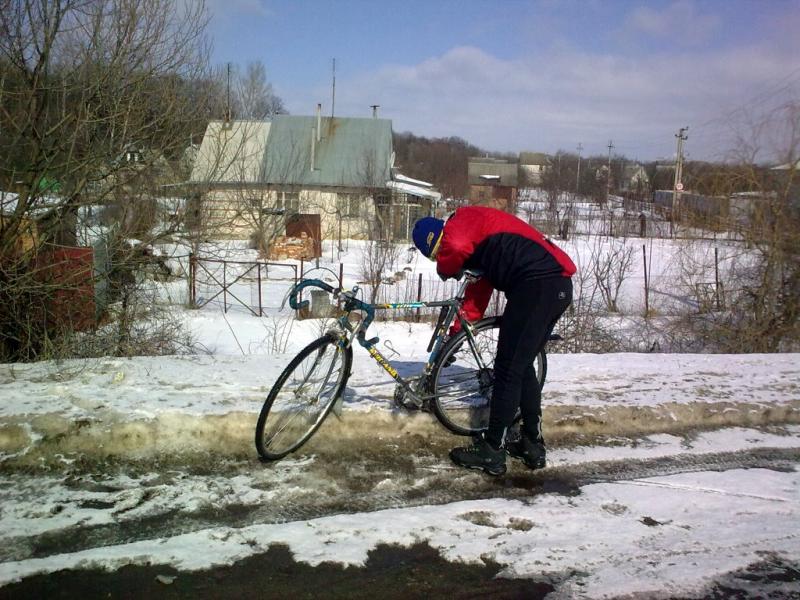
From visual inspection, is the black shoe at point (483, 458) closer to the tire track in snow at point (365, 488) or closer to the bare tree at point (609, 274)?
the tire track in snow at point (365, 488)

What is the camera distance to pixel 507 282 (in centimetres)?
422

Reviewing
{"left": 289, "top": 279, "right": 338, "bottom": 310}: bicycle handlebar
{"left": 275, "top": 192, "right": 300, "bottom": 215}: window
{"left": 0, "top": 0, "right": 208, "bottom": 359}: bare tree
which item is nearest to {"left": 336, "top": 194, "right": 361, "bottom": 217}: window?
{"left": 275, "top": 192, "right": 300, "bottom": 215}: window

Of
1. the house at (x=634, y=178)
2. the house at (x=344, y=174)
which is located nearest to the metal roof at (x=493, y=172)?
the house at (x=634, y=178)

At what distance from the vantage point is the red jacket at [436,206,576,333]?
4.16m

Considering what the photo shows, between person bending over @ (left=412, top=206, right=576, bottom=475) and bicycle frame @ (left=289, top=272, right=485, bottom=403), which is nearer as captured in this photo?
person bending over @ (left=412, top=206, right=576, bottom=475)

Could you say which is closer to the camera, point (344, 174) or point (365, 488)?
point (365, 488)

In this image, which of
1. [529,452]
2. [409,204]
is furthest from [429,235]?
[409,204]

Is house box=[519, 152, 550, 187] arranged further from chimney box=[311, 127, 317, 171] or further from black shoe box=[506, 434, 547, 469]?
black shoe box=[506, 434, 547, 469]

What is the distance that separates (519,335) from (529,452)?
2.72 feet

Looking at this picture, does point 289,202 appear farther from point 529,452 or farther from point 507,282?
point 529,452

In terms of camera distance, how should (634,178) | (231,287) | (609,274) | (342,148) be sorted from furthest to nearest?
(634,178), (342,148), (231,287), (609,274)

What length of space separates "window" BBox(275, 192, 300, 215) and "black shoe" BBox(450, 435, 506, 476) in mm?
18417

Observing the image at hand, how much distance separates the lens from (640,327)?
52.7 ft

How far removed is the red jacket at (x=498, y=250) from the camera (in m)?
4.16
